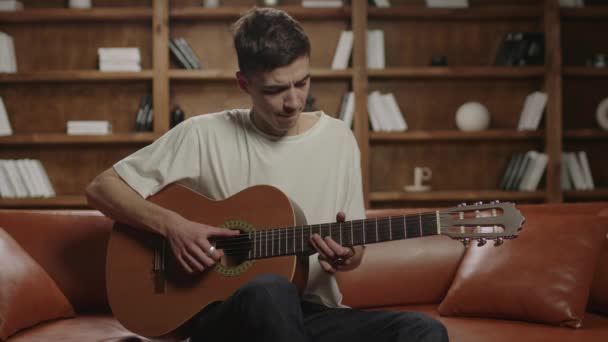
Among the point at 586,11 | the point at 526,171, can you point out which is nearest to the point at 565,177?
the point at 526,171

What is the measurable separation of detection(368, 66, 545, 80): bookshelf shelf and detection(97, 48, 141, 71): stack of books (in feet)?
4.71

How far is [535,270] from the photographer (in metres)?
1.92

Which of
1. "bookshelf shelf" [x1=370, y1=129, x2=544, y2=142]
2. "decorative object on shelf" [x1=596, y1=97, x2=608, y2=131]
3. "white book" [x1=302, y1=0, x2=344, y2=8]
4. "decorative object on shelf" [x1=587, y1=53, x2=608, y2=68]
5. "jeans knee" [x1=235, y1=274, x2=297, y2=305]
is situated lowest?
"jeans knee" [x1=235, y1=274, x2=297, y2=305]

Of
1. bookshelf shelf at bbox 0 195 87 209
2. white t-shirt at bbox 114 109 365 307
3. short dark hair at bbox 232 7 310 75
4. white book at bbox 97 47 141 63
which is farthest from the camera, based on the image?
white book at bbox 97 47 141 63

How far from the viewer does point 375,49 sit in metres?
4.14

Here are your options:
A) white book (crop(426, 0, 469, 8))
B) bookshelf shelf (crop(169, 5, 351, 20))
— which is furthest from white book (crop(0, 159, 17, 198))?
white book (crop(426, 0, 469, 8))

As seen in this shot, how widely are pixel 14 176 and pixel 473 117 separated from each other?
2.83m

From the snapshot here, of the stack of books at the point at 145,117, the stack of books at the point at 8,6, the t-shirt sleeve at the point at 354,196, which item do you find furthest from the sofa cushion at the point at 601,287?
the stack of books at the point at 8,6

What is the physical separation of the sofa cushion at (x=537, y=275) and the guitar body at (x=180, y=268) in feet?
1.99

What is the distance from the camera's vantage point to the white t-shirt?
1.80 meters

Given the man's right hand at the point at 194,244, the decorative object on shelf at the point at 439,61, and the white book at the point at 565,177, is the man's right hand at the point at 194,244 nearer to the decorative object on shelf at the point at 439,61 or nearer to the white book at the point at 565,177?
the decorative object on shelf at the point at 439,61

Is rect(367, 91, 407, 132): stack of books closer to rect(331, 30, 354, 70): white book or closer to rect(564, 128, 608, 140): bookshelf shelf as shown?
rect(331, 30, 354, 70): white book

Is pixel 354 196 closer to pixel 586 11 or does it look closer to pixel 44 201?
pixel 44 201

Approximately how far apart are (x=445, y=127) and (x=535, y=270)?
2.53 m
